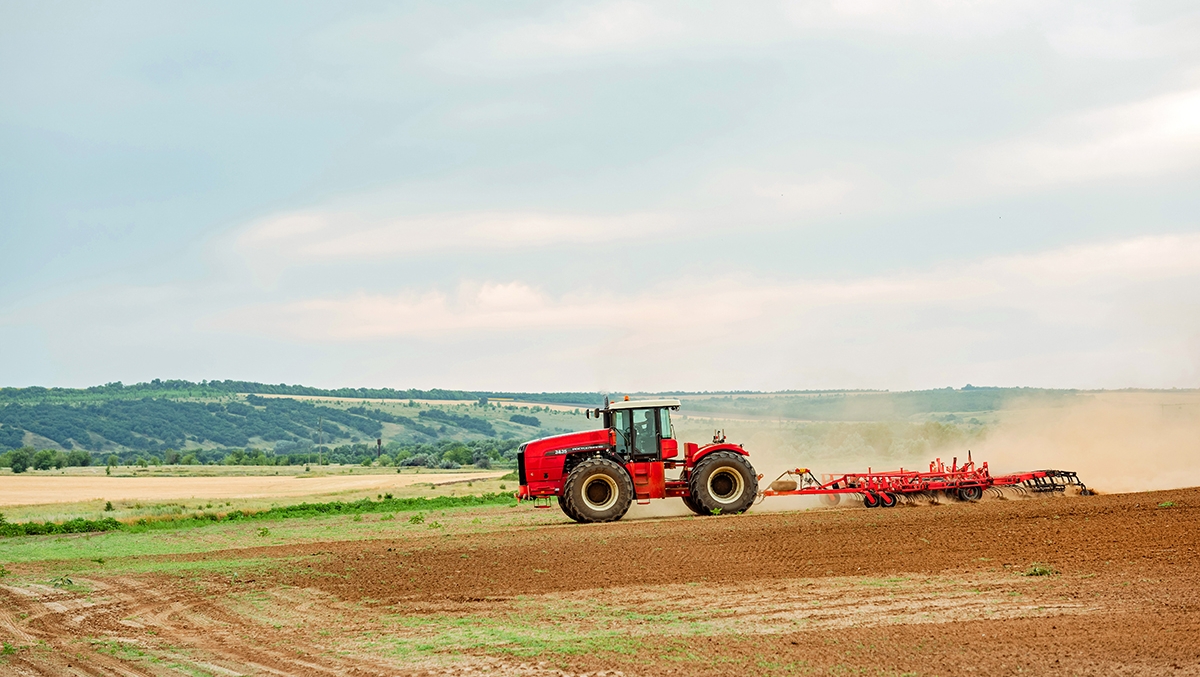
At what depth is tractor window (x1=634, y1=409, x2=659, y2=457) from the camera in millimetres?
27516

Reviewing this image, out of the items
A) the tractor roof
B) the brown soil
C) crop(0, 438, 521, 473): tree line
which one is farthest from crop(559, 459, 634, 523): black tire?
crop(0, 438, 521, 473): tree line

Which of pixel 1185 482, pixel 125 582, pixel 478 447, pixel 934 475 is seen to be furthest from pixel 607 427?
pixel 478 447

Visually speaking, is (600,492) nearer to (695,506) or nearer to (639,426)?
(639,426)

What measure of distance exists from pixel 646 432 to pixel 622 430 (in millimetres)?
627

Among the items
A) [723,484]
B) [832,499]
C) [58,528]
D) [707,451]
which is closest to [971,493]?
[832,499]

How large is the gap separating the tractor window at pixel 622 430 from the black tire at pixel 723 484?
5.94ft

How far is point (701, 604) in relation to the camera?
593 inches

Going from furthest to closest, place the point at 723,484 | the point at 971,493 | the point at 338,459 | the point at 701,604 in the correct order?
the point at 338,459 < the point at 971,493 < the point at 723,484 < the point at 701,604

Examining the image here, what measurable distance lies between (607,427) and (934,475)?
29.6 ft

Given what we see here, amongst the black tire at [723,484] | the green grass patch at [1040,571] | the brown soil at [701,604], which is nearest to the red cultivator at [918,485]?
the black tire at [723,484]

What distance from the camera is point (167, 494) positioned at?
69.4 m

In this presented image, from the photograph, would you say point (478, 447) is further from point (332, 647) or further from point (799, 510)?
point (332, 647)

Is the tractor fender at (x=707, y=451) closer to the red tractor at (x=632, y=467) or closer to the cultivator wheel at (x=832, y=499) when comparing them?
the red tractor at (x=632, y=467)

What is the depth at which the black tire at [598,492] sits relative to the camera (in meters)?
26.6
